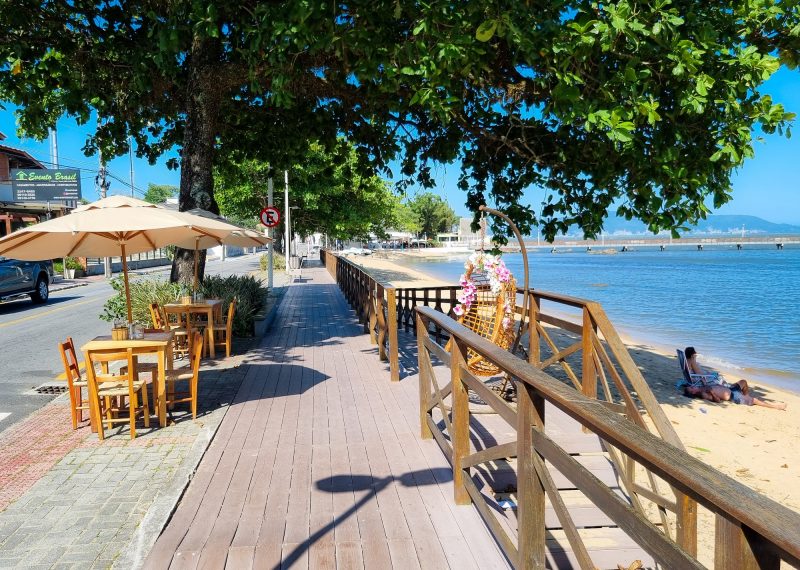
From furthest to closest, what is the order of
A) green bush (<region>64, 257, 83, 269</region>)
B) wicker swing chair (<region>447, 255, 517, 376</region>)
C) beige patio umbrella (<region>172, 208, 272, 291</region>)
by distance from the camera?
1. green bush (<region>64, 257, 83, 269</region>)
2. beige patio umbrella (<region>172, 208, 272, 291</region>)
3. wicker swing chair (<region>447, 255, 517, 376</region>)

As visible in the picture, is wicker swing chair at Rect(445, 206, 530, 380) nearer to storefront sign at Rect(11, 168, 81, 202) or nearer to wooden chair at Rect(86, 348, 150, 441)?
wooden chair at Rect(86, 348, 150, 441)

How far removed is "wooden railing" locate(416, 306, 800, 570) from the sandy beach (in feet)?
7.75

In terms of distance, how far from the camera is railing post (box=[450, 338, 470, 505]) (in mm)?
3600

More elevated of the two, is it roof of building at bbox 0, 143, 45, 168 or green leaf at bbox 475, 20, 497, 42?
roof of building at bbox 0, 143, 45, 168

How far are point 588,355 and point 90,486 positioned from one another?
3.98 meters

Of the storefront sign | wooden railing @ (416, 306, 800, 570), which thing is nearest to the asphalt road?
wooden railing @ (416, 306, 800, 570)

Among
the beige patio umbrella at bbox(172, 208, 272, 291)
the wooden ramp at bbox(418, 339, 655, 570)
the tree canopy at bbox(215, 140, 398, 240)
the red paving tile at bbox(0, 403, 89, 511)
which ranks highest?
the tree canopy at bbox(215, 140, 398, 240)

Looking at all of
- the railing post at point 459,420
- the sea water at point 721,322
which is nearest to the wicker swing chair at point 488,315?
the railing post at point 459,420

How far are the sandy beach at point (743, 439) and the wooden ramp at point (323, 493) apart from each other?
2.29m

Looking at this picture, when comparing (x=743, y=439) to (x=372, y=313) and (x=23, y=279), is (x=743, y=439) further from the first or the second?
(x=23, y=279)

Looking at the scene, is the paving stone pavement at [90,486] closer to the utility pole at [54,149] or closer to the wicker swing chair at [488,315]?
the wicker swing chair at [488,315]

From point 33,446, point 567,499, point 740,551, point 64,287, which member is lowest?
point 567,499

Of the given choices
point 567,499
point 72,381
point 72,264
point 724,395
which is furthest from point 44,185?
point 567,499

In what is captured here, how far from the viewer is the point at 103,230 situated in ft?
17.1
